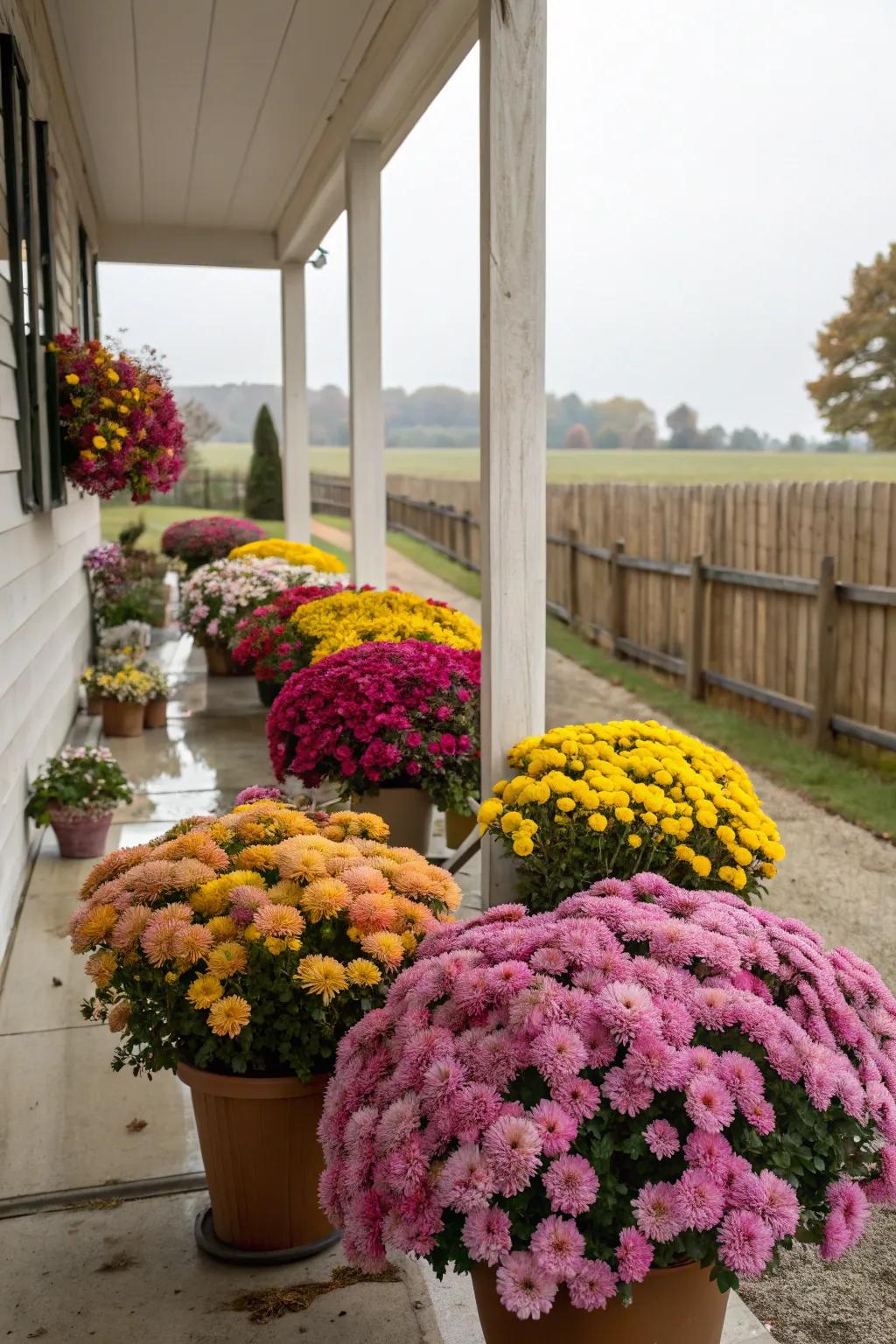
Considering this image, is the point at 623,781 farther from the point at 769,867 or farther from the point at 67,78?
the point at 67,78

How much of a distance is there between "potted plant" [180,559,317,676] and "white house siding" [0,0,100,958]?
0.72 meters

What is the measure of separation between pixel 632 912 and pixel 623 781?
3.46ft

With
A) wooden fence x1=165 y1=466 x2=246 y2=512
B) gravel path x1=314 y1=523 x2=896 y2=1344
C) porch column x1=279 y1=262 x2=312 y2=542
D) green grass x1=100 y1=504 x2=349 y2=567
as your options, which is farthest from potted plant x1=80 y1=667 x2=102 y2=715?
wooden fence x1=165 y1=466 x2=246 y2=512

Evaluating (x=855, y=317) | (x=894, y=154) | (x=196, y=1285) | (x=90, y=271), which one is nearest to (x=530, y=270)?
(x=196, y=1285)

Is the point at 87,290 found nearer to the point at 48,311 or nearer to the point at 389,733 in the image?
the point at 48,311

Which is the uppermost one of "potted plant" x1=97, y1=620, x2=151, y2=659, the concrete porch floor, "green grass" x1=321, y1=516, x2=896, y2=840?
"potted plant" x1=97, y1=620, x2=151, y2=659

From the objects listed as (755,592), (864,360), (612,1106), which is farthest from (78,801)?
(864,360)

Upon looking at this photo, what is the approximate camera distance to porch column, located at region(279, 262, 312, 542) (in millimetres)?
8414

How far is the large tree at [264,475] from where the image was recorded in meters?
18.8

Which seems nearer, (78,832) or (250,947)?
(250,947)

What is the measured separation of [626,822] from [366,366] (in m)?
3.27

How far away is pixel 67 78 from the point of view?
511cm

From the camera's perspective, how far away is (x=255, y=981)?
1721mm

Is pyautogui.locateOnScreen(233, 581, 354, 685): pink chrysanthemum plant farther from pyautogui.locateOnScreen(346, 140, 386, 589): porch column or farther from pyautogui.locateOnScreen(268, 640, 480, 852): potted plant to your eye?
pyautogui.locateOnScreen(268, 640, 480, 852): potted plant
